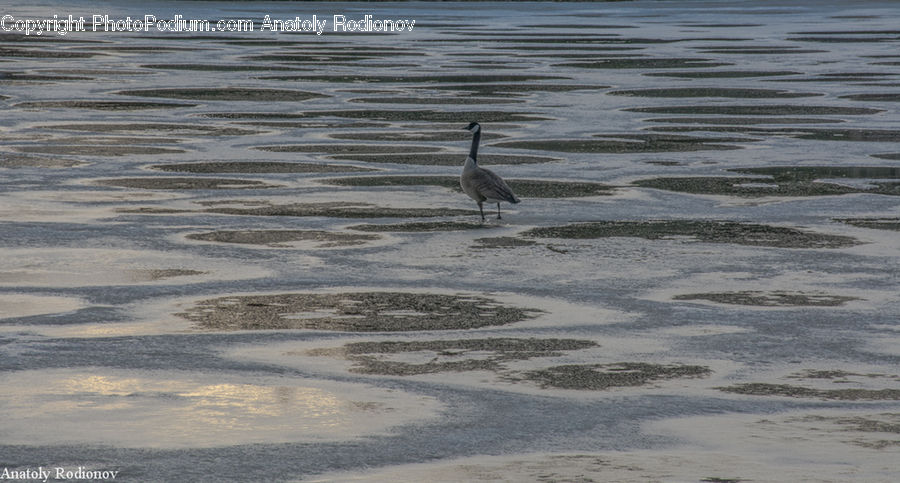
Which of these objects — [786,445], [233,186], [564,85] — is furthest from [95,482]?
[564,85]

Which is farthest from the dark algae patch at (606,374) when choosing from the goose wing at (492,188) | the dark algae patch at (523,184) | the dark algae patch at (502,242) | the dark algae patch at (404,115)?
the dark algae patch at (404,115)

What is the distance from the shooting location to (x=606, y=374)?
819 centimetres

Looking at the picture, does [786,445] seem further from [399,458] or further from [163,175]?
[163,175]

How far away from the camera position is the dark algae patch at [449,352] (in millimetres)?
8273

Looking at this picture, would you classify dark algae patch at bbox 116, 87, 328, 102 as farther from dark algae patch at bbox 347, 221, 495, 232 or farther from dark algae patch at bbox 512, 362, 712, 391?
dark algae patch at bbox 512, 362, 712, 391

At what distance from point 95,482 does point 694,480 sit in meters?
1.99

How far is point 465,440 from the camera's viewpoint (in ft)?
22.9

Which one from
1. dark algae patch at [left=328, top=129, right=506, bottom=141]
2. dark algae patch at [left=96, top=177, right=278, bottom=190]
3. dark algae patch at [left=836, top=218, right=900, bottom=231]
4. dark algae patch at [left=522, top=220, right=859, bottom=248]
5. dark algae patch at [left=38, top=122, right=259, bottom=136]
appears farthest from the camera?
dark algae patch at [left=38, top=122, right=259, bottom=136]

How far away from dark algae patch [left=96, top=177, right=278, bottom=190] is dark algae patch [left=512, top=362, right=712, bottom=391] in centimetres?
737

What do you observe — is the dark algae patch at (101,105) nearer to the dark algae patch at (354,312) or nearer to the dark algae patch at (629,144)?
the dark algae patch at (629,144)

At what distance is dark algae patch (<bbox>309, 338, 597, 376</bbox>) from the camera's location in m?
8.27

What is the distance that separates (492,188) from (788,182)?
11.8 feet

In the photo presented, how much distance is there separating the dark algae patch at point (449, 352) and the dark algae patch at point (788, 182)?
21.5 feet

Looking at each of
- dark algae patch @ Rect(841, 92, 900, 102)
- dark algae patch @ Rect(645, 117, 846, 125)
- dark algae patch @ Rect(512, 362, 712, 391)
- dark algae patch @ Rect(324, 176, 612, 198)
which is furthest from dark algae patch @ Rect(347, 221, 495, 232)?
dark algae patch @ Rect(841, 92, 900, 102)
